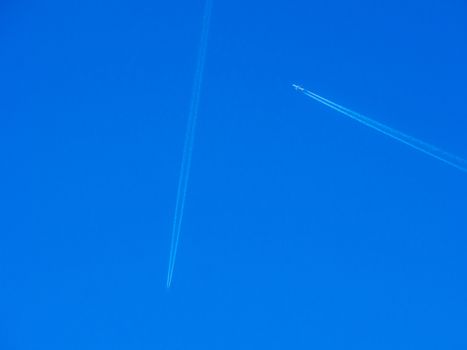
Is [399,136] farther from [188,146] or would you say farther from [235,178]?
[188,146]

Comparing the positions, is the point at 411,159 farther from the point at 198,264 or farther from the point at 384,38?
the point at 198,264

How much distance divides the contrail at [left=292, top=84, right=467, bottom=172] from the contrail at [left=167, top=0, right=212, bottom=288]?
18.4 inches

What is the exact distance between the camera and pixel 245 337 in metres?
2.28

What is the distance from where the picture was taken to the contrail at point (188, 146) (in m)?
2.36

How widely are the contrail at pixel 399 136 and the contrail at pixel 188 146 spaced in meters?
0.47

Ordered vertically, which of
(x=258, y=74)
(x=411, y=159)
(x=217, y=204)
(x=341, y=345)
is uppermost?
(x=258, y=74)

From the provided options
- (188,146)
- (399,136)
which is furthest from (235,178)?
(399,136)

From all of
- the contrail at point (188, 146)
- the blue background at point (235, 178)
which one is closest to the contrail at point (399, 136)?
the blue background at point (235, 178)

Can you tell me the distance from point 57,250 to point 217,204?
30.4 inches

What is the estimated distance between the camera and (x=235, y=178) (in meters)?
2.41

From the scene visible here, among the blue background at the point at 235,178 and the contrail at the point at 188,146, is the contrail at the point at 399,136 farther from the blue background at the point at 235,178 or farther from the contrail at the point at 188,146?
the contrail at the point at 188,146

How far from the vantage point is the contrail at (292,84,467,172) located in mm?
2369

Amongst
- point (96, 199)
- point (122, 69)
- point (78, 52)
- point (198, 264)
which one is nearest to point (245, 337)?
point (198, 264)

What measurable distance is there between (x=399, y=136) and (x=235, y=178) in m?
0.79
